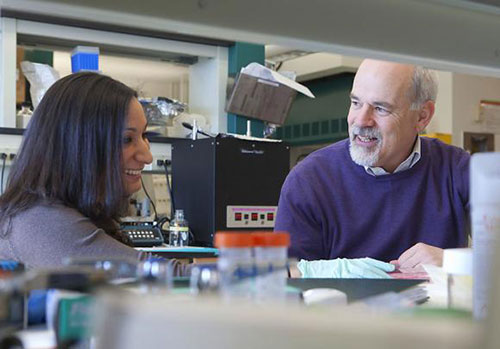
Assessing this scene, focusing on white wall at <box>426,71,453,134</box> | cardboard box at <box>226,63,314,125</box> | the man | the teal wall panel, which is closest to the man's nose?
the man

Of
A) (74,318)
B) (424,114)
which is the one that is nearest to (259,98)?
(424,114)

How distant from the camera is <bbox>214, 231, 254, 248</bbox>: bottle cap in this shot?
0.52 metres

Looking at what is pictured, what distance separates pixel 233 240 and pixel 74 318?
5.2 inches

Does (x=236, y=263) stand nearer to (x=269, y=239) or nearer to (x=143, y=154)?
(x=269, y=239)

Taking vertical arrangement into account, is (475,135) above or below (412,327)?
above

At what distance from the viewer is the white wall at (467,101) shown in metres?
5.29

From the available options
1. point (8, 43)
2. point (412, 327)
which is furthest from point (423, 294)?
point (8, 43)

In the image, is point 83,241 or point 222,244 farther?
point 83,241

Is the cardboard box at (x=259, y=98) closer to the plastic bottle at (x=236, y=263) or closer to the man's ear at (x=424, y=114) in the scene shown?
the man's ear at (x=424, y=114)

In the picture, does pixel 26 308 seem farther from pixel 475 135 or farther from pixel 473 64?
pixel 475 135

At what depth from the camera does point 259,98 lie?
12.6 ft

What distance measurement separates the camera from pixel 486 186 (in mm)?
559

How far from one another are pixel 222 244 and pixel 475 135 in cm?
525

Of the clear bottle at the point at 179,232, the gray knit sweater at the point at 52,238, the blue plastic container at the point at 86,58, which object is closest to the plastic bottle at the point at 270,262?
the gray knit sweater at the point at 52,238
